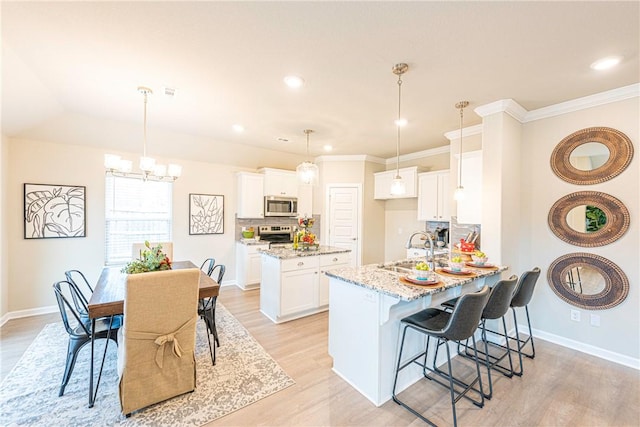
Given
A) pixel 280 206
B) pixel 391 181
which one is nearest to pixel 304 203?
pixel 280 206

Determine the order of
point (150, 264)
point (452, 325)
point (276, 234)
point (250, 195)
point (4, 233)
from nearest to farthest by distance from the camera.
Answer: point (452, 325) < point (150, 264) < point (4, 233) < point (250, 195) < point (276, 234)

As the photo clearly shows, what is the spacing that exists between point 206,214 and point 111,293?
2.94 m

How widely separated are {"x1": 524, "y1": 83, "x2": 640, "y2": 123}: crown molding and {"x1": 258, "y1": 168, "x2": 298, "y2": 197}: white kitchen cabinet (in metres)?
4.02

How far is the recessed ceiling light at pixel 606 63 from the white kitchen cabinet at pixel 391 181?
2.82m

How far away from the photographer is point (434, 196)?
473 centimetres

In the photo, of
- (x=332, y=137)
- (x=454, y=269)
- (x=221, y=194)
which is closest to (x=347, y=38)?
(x=454, y=269)

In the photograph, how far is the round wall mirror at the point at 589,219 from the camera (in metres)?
2.71

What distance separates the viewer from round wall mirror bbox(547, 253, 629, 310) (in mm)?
2721

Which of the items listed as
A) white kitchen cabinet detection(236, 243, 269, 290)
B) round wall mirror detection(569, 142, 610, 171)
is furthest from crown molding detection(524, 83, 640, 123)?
white kitchen cabinet detection(236, 243, 269, 290)

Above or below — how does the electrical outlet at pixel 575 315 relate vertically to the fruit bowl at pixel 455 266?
below

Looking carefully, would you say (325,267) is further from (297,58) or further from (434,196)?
(297,58)

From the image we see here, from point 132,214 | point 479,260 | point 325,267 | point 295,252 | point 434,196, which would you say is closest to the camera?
point 479,260

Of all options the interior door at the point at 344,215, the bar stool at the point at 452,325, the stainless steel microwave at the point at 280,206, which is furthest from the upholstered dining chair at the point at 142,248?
the bar stool at the point at 452,325

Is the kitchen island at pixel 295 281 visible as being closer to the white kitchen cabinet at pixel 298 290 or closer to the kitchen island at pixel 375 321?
the white kitchen cabinet at pixel 298 290
